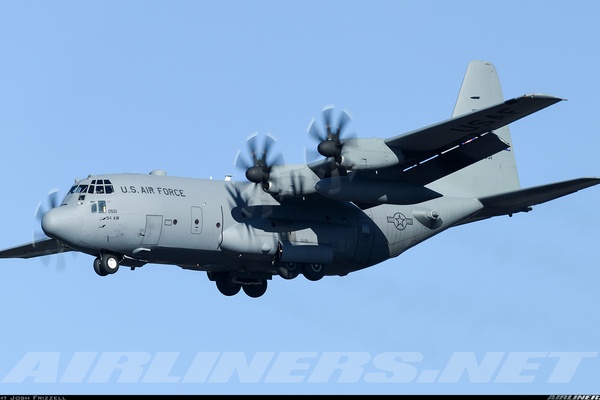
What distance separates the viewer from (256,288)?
31.5 meters

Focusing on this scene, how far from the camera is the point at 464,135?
2733 centimetres

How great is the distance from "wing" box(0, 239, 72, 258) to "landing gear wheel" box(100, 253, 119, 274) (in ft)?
15.1

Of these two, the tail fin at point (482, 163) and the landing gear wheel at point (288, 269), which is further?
the tail fin at point (482, 163)

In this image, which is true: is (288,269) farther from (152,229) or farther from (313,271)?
(152,229)

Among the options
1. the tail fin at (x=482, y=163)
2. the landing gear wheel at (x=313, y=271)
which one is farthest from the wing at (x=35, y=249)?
the tail fin at (x=482, y=163)

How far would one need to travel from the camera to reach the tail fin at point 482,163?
3247 cm

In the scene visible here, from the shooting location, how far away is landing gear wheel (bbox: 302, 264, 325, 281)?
97.1 feet

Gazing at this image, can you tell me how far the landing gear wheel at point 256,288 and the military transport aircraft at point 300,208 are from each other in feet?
0.10

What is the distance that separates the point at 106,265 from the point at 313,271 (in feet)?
A: 18.2

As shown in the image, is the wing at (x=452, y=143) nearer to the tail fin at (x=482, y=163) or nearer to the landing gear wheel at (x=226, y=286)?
the tail fin at (x=482, y=163)

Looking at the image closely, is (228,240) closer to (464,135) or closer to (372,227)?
(372,227)

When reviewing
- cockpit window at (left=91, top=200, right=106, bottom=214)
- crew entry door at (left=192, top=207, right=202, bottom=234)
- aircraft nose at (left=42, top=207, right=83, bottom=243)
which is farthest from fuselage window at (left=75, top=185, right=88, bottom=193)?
crew entry door at (left=192, top=207, right=202, bottom=234)

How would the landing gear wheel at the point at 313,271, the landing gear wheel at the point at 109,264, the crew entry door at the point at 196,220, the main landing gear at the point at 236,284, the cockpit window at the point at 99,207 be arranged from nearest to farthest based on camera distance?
the cockpit window at the point at 99,207 → the landing gear wheel at the point at 109,264 → the crew entry door at the point at 196,220 → the landing gear wheel at the point at 313,271 → the main landing gear at the point at 236,284

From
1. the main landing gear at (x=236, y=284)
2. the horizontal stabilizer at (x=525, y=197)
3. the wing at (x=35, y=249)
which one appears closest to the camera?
the horizontal stabilizer at (x=525, y=197)
